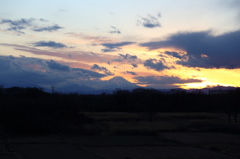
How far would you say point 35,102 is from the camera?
41.2m

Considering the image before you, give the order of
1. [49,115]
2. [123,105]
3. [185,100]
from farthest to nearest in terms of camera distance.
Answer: [185,100], [123,105], [49,115]

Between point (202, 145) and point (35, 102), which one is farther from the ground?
point (35, 102)

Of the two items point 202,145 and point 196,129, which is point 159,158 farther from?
point 196,129

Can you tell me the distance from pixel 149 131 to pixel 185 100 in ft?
213

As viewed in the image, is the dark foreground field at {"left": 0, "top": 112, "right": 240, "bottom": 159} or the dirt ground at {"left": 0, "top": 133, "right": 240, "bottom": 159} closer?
the dirt ground at {"left": 0, "top": 133, "right": 240, "bottom": 159}

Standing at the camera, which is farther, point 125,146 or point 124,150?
point 125,146

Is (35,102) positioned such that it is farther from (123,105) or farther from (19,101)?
(123,105)

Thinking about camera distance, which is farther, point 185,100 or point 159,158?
point 185,100

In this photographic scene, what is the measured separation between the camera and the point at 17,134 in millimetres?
36219

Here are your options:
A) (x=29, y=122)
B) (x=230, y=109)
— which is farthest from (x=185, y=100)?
(x=29, y=122)

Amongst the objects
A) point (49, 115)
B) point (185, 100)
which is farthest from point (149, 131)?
point (185, 100)

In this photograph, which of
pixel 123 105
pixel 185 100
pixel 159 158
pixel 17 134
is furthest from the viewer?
pixel 185 100

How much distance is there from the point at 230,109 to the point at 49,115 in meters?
31.6

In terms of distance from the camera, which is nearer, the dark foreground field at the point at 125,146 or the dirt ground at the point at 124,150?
the dirt ground at the point at 124,150
